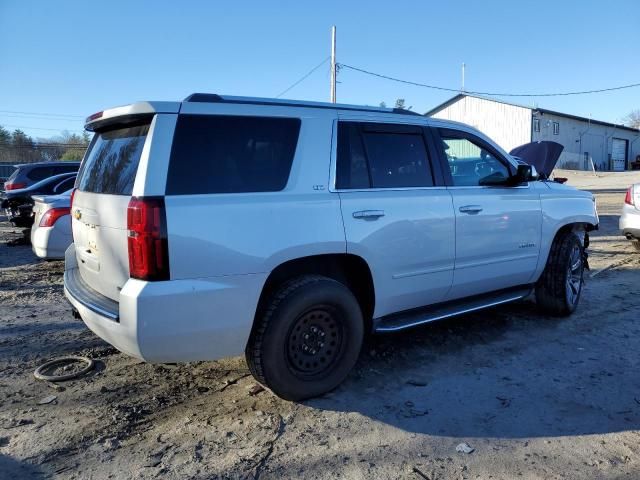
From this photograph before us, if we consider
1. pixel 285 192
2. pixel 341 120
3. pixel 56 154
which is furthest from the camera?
pixel 56 154

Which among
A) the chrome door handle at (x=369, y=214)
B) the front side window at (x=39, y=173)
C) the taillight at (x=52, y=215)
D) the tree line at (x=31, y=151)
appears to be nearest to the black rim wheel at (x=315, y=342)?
the chrome door handle at (x=369, y=214)

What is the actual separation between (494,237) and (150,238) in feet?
9.86

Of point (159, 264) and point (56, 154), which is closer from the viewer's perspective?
point (159, 264)

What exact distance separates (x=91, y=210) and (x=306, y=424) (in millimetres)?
2016

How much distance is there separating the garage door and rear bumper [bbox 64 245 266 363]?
2259 inches

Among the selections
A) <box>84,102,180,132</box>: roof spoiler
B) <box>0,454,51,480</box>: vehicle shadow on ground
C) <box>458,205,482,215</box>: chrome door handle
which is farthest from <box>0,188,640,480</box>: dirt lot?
<box>84,102,180,132</box>: roof spoiler

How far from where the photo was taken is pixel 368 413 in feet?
11.1

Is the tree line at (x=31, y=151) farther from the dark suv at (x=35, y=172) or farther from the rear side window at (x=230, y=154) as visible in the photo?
the rear side window at (x=230, y=154)

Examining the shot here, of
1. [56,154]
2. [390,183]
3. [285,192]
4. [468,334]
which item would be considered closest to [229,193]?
[285,192]

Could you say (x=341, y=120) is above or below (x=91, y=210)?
above

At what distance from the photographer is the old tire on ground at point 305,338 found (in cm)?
326

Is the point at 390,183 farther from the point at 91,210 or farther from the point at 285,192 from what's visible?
the point at 91,210

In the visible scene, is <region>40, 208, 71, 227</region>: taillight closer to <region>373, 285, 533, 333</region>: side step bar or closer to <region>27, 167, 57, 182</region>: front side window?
<region>373, 285, 533, 333</region>: side step bar

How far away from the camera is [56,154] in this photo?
191 ft
